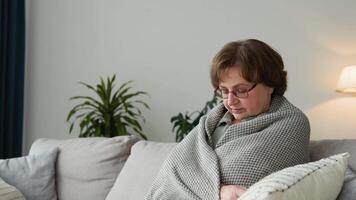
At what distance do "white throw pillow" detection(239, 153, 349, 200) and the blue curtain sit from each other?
2840mm

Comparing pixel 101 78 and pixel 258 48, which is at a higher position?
pixel 258 48

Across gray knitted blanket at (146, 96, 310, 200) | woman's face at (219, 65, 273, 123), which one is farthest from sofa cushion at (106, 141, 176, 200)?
woman's face at (219, 65, 273, 123)

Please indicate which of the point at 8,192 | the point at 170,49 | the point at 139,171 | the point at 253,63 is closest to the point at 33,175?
the point at 8,192

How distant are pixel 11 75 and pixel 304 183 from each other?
298 cm

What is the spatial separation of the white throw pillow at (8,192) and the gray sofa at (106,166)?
0.20 metres

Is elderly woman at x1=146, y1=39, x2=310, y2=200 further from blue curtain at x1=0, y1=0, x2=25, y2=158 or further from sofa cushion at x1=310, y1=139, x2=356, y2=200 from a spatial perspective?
blue curtain at x1=0, y1=0, x2=25, y2=158

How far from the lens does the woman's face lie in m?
1.46

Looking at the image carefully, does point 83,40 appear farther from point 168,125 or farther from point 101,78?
point 168,125

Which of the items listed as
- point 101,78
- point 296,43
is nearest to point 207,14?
point 296,43

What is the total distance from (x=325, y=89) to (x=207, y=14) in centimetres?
93

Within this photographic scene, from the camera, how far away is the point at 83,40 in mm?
3572

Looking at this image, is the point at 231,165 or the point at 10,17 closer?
the point at 231,165

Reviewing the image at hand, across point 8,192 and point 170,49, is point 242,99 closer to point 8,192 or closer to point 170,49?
point 8,192

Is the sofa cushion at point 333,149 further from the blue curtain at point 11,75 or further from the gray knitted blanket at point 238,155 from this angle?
the blue curtain at point 11,75
